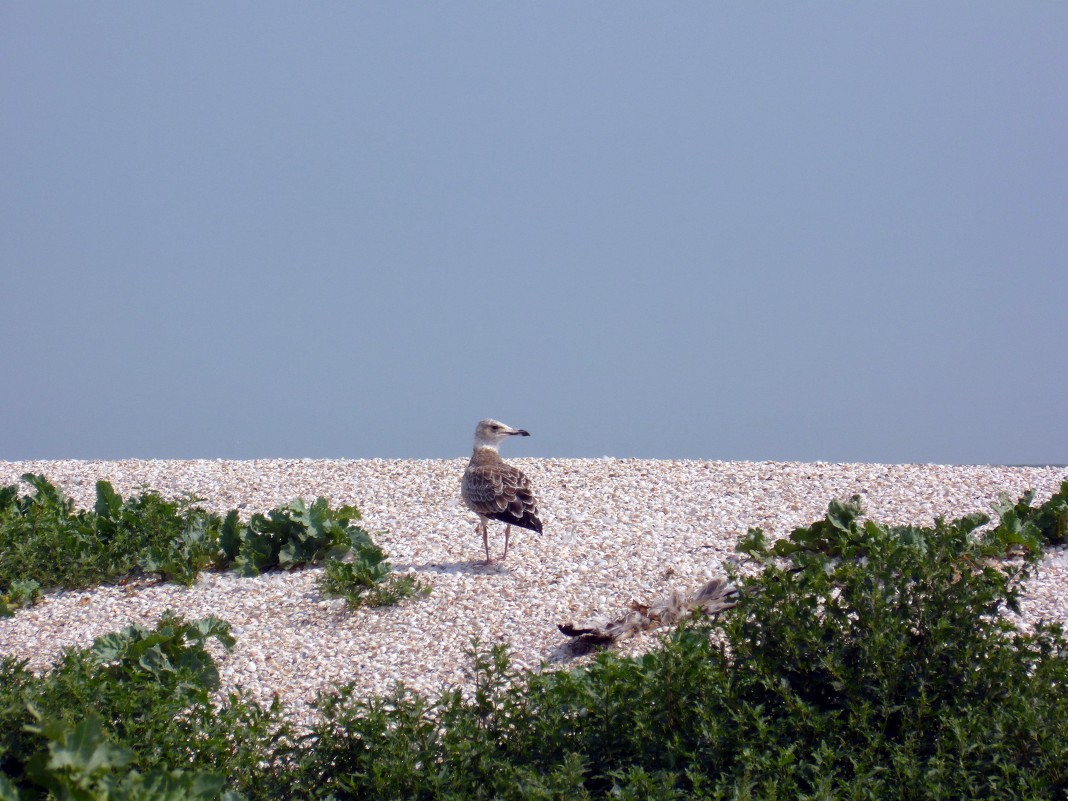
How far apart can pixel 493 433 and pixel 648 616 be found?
3.23 m

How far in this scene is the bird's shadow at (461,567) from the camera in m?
7.62

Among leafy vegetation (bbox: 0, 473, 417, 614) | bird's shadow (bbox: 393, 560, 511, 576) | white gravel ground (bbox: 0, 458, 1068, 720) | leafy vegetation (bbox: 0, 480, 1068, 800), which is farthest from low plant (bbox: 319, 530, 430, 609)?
leafy vegetation (bbox: 0, 480, 1068, 800)

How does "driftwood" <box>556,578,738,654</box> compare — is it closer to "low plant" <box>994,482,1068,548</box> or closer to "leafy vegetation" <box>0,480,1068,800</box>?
"leafy vegetation" <box>0,480,1068,800</box>

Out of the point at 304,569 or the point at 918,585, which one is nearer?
the point at 918,585

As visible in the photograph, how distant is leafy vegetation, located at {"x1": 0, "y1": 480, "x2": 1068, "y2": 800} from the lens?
3.82m

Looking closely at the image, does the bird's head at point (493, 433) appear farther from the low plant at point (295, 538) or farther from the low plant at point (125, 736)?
the low plant at point (125, 736)

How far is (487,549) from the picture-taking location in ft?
25.5

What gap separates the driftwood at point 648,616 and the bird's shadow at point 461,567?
1443mm

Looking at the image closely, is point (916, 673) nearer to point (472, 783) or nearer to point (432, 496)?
point (472, 783)

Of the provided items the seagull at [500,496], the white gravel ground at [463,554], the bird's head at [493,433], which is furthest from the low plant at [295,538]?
the bird's head at [493,433]

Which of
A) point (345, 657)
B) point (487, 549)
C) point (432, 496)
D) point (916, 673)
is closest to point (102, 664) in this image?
point (345, 657)

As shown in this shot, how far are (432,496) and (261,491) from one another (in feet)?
6.43

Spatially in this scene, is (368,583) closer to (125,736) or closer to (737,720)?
(125,736)

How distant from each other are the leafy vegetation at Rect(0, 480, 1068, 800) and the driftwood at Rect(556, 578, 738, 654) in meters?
1.37
